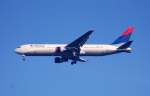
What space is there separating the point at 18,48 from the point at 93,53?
18320 mm

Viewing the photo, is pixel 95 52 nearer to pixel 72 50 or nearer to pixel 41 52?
pixel 72 50

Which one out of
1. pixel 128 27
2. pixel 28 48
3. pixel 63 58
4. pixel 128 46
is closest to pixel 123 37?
pixel 128 27

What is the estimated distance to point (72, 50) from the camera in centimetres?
9731

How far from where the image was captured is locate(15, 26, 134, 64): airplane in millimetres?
97062

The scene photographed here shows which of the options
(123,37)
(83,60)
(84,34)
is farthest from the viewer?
(123,37)

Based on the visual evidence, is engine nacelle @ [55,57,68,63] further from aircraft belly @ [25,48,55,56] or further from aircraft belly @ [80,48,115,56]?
aircraft belly @ [80,48,115,56]

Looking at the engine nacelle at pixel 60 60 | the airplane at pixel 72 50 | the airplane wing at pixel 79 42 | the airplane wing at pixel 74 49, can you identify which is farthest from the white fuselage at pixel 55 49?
the airplane wing at pixel 79 42

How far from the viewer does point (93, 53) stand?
99.7 metres

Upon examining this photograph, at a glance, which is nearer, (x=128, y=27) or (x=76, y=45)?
(x=76, y=45)

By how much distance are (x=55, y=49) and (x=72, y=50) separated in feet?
13.2

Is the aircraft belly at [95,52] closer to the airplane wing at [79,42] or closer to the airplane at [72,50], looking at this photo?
the airplane at [72,50]

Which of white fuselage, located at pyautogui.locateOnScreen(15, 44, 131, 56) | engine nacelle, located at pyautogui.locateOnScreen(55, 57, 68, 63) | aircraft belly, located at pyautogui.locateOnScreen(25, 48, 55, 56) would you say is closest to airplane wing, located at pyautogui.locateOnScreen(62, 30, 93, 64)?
engine nacelle, located at pyautogui.locateOnScreen(55, 57, 68, 63)

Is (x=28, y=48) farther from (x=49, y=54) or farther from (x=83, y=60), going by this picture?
(x=83, y=60)

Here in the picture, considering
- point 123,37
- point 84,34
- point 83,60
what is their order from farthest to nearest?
point 123,37 < point 83,60 < point 84,34
